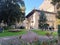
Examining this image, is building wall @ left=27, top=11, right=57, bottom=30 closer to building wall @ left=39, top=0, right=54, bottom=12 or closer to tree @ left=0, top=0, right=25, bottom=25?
building wall @ left=39, top=0, right=54, bottom=12

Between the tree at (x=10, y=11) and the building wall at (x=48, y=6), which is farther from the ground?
the building wall at (x=48, y=6)

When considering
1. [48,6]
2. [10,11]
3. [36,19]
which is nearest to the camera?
[10,11]

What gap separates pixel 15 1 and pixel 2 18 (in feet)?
16.5

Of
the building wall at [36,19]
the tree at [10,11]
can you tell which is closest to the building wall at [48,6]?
the building wall at [36,19]

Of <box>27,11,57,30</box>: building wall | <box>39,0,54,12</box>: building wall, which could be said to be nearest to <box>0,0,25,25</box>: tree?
<box>27,11,57,30</box>: building wall

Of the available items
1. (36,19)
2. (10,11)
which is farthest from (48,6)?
(10,11)

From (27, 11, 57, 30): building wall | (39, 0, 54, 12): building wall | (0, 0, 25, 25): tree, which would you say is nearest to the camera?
(0, 0, 25, 25): tree

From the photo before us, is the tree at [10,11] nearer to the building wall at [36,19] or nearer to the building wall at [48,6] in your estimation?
the building wall at [36,19]

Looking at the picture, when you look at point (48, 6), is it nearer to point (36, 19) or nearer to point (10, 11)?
point (36, 19)

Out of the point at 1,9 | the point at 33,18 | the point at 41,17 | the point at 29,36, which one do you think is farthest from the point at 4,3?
the point at 29,36

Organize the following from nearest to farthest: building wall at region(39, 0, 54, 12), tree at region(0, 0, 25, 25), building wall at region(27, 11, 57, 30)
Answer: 1. tree at region(0, 0, 25, 25)
2. building wall at region(27, 11, 57, 30)
3. building wall at region(39, 0, 54, 12)

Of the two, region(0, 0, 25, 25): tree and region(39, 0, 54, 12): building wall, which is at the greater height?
region(39, 0, 54, 12): building wall

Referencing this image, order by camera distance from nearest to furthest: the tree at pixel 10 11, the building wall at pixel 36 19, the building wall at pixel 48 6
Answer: the tree at pixel 10 11 → the building wall at pixel 36 19 → the building wall at pixel 48 6

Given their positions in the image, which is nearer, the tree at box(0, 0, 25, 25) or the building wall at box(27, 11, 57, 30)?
the tree at box(0, 0, 25, 25)
